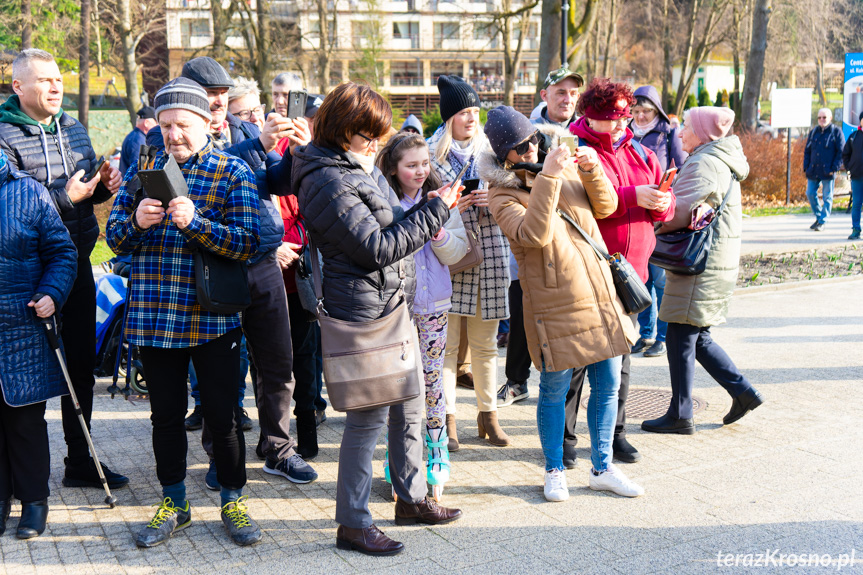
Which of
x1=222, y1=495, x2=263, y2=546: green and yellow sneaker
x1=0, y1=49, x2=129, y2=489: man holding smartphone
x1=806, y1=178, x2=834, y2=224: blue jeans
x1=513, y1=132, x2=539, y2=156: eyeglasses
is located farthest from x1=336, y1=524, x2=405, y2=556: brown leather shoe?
x1=806, y1=178, x2=834, y2=224: blue jeans

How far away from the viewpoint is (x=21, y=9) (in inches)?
818

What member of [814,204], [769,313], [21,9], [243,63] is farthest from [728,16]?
[769,313]

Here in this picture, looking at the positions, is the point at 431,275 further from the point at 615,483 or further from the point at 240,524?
the point at 240,524

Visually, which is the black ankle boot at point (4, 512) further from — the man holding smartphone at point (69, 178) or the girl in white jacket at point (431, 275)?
the girl in white jacket at point (431, 275)

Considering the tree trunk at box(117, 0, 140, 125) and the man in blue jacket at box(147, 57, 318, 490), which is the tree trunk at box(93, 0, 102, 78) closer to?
the tree trunk at box(117, 0, 140, 125)

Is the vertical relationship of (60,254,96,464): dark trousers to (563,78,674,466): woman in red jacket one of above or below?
below

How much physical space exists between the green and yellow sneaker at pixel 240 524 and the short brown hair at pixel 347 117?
179 cm

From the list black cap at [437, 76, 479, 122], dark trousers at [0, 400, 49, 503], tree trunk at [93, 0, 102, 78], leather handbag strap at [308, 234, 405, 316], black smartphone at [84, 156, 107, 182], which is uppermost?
tree trunk at [93, 0, 102, 78]

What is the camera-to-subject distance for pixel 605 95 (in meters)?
4.44

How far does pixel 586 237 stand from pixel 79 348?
2849mm

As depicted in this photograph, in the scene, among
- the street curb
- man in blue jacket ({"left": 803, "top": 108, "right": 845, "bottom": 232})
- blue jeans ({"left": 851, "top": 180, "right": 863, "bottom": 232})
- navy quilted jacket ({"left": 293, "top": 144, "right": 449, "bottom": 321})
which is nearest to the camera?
navy quilted jacket ({"left": 293, "top": 144, "right": 449, "bottom": 321})

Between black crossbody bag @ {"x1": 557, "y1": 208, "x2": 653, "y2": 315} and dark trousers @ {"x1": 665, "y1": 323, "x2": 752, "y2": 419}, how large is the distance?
1.23m

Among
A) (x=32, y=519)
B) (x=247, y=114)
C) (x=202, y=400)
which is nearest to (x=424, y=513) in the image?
(x=202, y=400)

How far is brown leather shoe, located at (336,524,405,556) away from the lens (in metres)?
3.76
